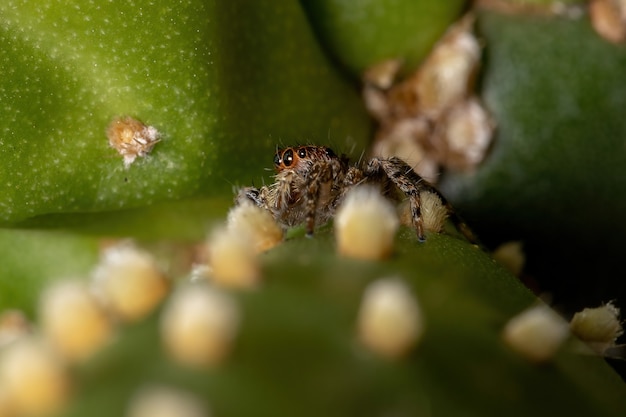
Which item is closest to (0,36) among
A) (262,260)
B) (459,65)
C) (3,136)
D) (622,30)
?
(3,136)

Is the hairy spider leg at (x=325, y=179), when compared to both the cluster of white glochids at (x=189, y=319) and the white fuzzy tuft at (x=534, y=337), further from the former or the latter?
the white fuzzy tuft at (x=534, y=337)

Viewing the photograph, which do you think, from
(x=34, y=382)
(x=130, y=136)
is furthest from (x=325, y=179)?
(x=34, y=382)

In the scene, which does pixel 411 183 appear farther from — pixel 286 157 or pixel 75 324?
pixel 75 324

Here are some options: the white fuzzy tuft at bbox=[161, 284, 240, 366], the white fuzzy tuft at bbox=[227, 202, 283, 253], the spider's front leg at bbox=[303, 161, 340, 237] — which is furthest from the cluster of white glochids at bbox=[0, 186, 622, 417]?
the spider's front leg at bbox=[303, 161, 340, 237]

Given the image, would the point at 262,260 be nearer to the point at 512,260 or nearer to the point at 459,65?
the point at 512,260

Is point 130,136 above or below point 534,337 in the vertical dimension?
above

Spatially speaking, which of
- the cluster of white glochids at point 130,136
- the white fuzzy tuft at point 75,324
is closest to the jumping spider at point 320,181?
the cluster of white glochids at point 130,136
